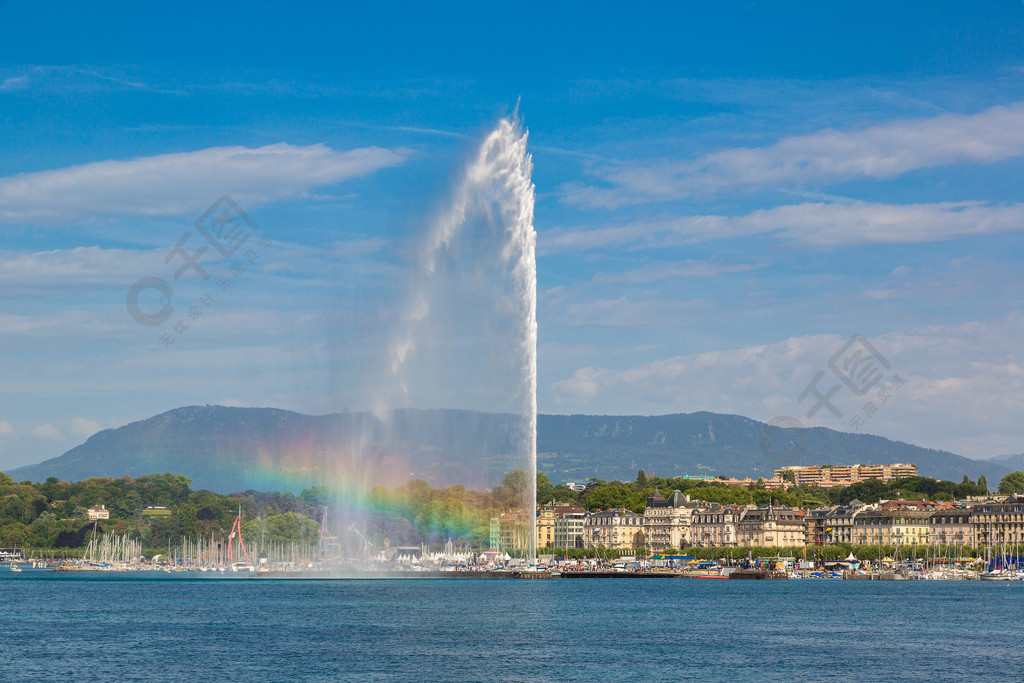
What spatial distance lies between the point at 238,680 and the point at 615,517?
523 feet

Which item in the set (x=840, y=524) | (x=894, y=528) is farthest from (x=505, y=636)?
(x=840, y=524)

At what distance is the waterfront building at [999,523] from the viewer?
16550cm

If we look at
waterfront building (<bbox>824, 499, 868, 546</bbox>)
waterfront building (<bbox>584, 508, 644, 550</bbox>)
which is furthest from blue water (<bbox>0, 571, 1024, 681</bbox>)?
waterfront building (<bbox>584, 508, 644, 550</bbox>)

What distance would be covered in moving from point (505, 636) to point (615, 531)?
144251mm

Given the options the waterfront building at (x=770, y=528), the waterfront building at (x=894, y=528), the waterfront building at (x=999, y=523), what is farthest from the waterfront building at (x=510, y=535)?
the waterfront building at (x=999, y=523)

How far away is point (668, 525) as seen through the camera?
19325 cm

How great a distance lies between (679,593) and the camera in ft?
318

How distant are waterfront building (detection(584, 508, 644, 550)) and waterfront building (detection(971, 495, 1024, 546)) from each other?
5017 centimetres

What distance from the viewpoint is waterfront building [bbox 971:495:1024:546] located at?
16550 centimetres

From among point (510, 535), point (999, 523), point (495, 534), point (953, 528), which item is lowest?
point (953, 528)

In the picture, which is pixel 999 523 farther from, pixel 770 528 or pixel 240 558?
pixel 240 558

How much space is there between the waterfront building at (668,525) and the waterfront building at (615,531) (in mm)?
1470

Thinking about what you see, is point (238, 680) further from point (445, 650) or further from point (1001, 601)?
point (1001, 601)

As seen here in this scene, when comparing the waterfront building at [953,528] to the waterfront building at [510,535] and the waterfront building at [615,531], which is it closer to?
the waterfront building at [615,531]
